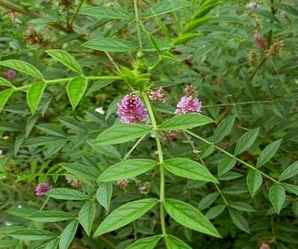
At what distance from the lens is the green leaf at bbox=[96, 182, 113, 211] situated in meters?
1.10

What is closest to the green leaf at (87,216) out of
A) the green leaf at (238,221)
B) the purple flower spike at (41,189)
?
the green leaf at (238,221)

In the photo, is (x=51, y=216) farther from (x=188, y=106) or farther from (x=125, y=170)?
(x=188, y=106)

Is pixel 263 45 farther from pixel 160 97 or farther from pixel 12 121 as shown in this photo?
pixel 12 121

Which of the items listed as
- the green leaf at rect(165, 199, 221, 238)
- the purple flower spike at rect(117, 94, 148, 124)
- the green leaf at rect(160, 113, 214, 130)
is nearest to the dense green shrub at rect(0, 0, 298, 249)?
the purple flower spike at rect(117, 94, 148, 124)

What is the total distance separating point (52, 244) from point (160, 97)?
1.50 ft

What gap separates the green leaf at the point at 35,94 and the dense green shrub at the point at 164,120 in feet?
0.06

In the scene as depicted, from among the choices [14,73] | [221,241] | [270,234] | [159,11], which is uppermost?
[159,11]

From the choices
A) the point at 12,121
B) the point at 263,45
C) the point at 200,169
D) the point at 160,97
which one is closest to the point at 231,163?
the point at 160,97

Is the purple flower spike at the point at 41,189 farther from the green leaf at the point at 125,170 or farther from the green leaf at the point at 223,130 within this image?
the green leaf at the point at 125,170

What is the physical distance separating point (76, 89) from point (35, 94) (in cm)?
8

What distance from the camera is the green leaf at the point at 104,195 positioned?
110 cm

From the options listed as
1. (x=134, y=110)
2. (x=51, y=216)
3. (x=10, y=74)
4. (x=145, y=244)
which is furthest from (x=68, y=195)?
(x=10, y=74)

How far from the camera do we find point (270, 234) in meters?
1.65

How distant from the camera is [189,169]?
98 cm
